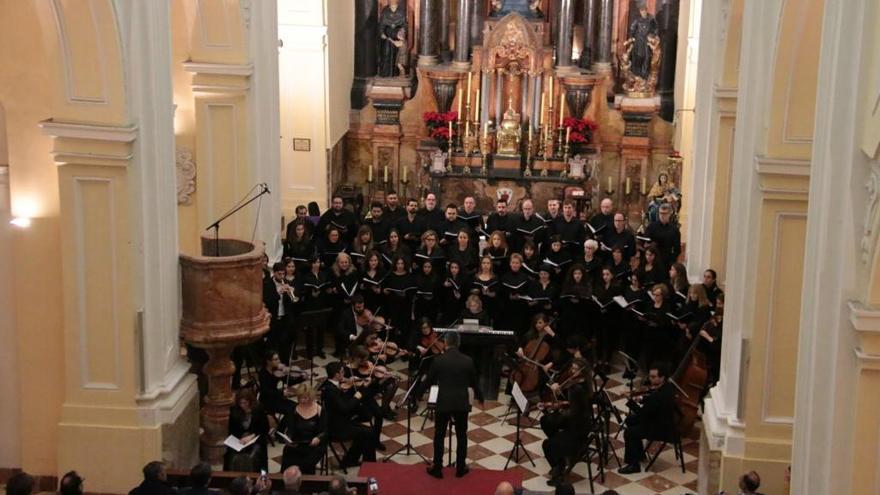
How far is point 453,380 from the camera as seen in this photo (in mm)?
12234

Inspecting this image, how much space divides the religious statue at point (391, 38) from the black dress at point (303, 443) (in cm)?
1277

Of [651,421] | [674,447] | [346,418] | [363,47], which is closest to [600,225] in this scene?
[674,447]

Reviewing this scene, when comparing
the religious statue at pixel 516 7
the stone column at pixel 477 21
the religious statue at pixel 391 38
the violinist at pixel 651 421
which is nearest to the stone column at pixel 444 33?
the stone column at pixel 477 21

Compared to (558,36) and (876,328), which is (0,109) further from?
(558,36)

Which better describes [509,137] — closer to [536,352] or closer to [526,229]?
[526,229]

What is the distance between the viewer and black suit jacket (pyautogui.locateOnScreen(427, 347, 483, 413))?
12234 millimetres

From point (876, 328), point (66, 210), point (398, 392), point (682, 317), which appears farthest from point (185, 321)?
point (876, 328)

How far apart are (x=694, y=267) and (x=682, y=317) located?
7.27 ft

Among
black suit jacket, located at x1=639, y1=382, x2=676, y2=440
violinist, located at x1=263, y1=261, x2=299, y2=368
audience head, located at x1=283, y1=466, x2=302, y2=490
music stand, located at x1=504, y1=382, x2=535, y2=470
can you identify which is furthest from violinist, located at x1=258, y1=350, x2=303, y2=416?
black suit jacket, located at x1=639, y1=382, x2=676, y2=440

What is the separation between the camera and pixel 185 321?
12.8 metres

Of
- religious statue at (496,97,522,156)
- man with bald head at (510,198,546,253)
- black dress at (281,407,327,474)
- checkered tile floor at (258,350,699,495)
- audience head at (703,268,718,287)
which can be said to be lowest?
checkered tile floor at (258,350,699,495)

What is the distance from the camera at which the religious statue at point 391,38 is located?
23.9 metres

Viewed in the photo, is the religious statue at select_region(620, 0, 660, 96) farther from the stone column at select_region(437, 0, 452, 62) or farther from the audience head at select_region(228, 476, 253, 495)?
the audience head at select_region(228, 476, 253, 495)

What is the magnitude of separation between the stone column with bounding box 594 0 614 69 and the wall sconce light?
14.0 meters
